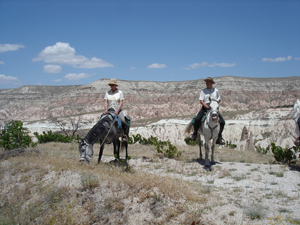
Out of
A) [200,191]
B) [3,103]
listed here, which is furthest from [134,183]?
[3,103]

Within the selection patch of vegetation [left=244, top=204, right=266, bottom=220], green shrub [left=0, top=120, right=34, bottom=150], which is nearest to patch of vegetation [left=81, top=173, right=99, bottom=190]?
patch of vegetation [left=244, top=204, right=266, bottom=220]

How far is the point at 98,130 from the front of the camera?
8.16 metres

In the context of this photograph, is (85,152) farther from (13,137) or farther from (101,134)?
(13,137)

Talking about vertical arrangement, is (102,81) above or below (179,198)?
above

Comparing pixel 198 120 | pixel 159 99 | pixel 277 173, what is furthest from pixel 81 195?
pixel 159 99

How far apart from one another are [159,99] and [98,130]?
8979 centimetres

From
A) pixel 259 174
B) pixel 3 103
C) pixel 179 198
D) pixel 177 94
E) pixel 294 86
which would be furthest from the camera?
pixel 3 103

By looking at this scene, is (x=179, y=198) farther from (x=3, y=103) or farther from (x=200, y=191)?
(x=3, y=103)

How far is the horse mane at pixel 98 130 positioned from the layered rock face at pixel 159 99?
227 feet

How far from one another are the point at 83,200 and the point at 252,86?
98534 mm

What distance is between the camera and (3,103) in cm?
11206

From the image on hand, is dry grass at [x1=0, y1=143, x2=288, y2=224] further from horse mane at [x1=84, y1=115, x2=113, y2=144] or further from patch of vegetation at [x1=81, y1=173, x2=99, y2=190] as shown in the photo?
horse mane at [x1=84, y1=115, x2=113, y2=144]

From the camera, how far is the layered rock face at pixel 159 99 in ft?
273

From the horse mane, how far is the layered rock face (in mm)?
69135
